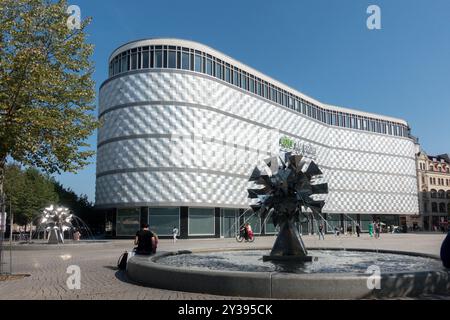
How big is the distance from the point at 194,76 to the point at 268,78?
16.4 meters

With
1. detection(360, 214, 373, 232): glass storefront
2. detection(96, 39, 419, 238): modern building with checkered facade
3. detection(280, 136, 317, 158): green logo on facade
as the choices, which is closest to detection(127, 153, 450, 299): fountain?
detection(96, 39, 419, 238): modern building with checkered facade

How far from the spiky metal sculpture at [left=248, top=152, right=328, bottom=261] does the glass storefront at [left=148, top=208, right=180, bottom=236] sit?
1393 inches

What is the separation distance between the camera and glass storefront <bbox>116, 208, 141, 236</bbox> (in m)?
49.5

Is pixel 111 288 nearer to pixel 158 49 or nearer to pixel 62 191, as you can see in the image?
pixel 158 49

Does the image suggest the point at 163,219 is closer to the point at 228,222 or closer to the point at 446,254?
the point at 228,222

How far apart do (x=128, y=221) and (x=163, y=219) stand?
4.46m

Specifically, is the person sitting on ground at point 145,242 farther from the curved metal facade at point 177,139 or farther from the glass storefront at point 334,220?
the glass storefront at point 334,220

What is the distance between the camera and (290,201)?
47.8ft

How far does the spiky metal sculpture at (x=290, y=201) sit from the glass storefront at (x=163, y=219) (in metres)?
35.4

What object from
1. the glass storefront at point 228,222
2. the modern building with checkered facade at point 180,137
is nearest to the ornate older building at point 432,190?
the modern building with checkered facade at point 180,137

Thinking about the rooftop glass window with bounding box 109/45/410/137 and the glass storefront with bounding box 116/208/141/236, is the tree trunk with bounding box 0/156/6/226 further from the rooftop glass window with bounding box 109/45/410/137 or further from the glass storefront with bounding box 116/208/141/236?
the rooftop glass window with bounding box 109/45/410/137

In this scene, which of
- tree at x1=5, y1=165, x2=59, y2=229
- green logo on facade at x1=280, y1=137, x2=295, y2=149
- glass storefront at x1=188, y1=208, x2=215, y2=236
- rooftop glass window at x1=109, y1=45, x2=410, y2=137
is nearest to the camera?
glass storefront at x1=188, y1=208, x2=215, y2=236

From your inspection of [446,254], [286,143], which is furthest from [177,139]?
[446,254]
